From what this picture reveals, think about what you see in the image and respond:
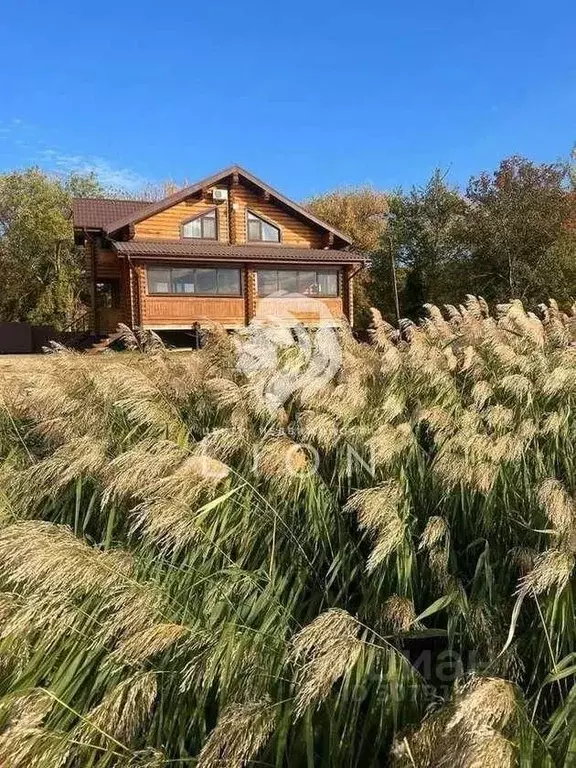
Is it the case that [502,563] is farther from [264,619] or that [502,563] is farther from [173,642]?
[173,642]

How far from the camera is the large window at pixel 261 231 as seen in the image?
25281mm

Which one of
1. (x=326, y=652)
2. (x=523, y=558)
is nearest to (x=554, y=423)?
(x=523, y=558)

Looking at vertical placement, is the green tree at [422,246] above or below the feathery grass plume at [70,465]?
above

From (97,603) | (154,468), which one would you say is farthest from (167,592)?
(154,468)

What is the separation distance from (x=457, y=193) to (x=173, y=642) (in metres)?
29.8

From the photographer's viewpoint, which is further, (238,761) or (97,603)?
(97,603)

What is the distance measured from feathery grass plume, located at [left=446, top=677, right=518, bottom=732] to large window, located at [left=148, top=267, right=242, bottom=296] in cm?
2243

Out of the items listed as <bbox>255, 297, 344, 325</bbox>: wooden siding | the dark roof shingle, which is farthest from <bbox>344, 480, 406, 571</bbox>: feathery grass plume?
the dark roof shingle

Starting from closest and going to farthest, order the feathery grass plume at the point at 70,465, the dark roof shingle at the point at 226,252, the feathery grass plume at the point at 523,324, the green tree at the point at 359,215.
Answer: the feathery grass plume at the point at 70,465 < the feathery grass plume at the point at 523,324 < the dark roof shingle at the point at 226,252 < the green tree at the point at 359,215

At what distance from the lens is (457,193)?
28828mm

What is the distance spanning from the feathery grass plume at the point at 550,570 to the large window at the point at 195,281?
22.1 m

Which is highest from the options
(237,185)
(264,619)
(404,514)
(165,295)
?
(237,185)

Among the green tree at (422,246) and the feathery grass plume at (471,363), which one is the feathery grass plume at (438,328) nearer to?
Answer: the feathery grass plume at (471,363)

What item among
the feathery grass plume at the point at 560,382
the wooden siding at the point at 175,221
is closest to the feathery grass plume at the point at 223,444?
the feathery grass plume at the point at 560,382
